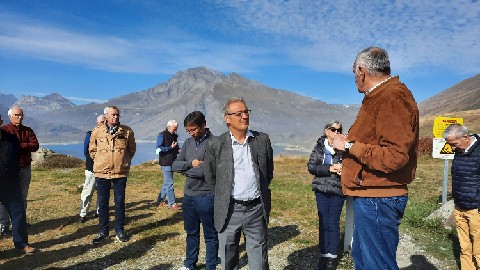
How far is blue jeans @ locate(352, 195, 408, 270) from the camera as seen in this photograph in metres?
3.14

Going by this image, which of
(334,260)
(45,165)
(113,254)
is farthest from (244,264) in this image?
(45,165)

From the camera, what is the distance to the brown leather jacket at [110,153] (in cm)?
760

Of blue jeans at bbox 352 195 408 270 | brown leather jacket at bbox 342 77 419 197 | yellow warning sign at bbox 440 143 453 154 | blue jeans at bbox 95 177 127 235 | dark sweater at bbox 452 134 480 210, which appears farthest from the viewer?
yellow warning sign at bbox 440 143 453 154

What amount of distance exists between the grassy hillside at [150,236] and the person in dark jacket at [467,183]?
1428 mm

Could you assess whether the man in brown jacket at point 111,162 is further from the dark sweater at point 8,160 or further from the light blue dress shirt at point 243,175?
the light blue dress shirt at point 243,175

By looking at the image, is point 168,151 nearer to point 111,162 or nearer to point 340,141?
point 111,162

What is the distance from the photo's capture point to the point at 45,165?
89.9 feet

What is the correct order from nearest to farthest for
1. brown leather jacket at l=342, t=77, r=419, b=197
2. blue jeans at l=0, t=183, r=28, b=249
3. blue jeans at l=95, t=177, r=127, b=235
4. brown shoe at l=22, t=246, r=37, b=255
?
1. brown leather jacket at l=342, t=77, r=419, b=197
2. blue jeans at l=0, t=183, r=28, b=249
3. brown shoe at l=22, t=246, r=37, b=255
4. blue jeans at l=95, t=177, r=127, b=235

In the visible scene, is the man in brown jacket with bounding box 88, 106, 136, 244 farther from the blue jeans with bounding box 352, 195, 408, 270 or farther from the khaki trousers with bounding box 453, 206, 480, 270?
the khaki trousers with bounding box 453, 206, 480, 270

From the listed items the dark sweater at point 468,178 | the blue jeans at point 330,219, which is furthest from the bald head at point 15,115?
the dark sweater at point 468,178

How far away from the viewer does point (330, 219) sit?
6.04 meters

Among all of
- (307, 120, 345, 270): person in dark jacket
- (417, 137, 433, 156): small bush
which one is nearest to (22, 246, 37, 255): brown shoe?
(307, 120, 345, 270): person in dark jacket

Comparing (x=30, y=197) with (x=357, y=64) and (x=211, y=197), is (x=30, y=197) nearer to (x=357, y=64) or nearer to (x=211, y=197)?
(x=211, y=197)

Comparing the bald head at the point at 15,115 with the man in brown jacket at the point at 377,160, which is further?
the bald head at the point at 15,115
